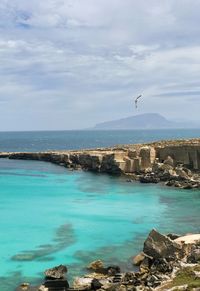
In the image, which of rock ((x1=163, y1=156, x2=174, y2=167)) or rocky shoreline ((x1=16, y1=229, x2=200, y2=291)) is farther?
rock ((x1=163, y1=156, x2=174, y2=167))

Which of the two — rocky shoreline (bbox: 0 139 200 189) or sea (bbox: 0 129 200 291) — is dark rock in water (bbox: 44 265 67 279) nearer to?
sea (bbox: 0 129 200 291)

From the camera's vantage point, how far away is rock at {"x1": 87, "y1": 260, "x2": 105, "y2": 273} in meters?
30.3

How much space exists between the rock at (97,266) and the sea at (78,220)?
59 centimetres

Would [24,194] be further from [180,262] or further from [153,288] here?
[153,288]

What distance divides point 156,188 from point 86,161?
87.7 ft

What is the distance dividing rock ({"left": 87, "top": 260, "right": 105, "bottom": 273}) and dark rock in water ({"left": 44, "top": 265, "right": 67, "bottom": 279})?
66.1 inches

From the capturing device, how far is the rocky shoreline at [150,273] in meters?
25.4

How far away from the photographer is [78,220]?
46406 millimetres

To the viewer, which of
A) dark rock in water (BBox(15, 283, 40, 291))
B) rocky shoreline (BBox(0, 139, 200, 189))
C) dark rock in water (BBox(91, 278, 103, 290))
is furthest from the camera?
rocky shoreline (BBox(0, 139, 200, 189))

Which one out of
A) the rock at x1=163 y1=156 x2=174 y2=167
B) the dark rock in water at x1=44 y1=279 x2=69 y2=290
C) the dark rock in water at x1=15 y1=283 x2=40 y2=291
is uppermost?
the rock at x1=163 y1=156 x2=174 y2=167

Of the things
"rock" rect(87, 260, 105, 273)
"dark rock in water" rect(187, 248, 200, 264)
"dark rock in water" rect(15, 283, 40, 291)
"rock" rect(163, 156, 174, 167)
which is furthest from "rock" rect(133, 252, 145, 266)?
"rock" rect(163, 156, 174, 167)

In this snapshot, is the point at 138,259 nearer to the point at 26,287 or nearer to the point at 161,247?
the point at 161,247

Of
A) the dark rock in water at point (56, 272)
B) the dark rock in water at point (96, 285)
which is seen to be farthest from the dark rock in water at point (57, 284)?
the dark rock in water at point (96, 285)

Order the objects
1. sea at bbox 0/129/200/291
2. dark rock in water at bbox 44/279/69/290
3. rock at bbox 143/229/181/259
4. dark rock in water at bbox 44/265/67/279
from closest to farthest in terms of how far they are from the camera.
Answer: dark rock in water at bbox 44/279/69/290 → dark rock in water at bbox 44/265/67/279 → rock at bbox 143/229/181/259 → sea at bbox 0/129/200/291
